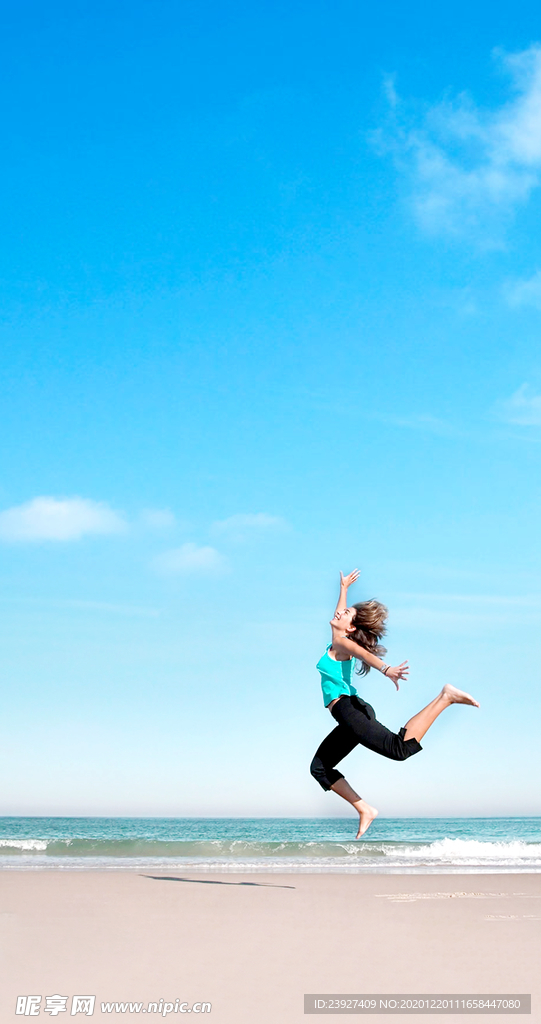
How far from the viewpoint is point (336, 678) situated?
19.5 ft

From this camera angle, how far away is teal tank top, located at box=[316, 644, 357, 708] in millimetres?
5949

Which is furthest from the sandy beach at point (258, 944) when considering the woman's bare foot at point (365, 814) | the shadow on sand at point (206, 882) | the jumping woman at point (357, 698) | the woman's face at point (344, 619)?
the woman's face at point (344, 619)

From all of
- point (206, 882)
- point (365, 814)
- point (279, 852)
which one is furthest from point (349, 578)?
point (279, 852)

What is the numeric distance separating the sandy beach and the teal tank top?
5.37 feet

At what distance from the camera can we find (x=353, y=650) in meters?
5.77

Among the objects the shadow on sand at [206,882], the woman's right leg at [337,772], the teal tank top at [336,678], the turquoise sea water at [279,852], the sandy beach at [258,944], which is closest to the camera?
the sandy beach at [258,944]

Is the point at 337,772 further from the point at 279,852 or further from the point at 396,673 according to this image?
the point at 279,852

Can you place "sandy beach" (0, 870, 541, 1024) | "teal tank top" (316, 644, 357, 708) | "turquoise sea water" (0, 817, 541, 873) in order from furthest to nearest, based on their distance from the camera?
"turquoise sea water" (0, 817, 541, 873) → "teal tank top" (316, 644, 357, 708) → "sandy beach" (0, 870, 541, 1024)

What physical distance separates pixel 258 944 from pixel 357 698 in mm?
1747

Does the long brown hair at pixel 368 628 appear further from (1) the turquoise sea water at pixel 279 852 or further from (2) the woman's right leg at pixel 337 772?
(1) the turquoise sea water at pixel 279 852

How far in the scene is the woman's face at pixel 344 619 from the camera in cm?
597

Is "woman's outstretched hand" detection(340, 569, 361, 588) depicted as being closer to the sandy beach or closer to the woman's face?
the woman's face

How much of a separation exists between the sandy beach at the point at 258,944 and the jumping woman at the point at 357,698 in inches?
40.9

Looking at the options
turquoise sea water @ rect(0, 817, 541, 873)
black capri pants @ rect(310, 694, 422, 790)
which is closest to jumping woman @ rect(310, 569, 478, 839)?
black capri pants @ rect(310, 694, 422, 790)
